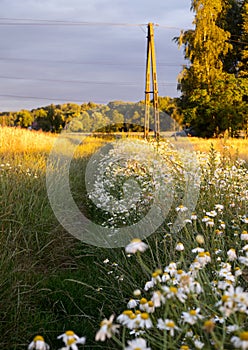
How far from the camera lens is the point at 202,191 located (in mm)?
4238

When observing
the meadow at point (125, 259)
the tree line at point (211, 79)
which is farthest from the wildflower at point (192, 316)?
the tree line at point (211, 79)

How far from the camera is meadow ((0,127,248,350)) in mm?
1913

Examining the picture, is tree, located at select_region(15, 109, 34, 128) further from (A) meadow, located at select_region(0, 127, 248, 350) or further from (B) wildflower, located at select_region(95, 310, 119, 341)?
(B) wildflower, located at select_region(95, 310, 119, 341)

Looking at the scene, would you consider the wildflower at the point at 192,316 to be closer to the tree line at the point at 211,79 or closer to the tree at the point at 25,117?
the tree line at the point at 211,79

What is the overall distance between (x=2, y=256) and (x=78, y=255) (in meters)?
1.30

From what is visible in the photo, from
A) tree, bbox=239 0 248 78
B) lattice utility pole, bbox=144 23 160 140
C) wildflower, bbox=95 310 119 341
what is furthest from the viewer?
tree, bbox=239 0 248 78

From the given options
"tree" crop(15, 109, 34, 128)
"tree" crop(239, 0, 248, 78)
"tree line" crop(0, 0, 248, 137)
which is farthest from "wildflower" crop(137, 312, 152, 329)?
"tree" crop(15, 109, 34, 128)

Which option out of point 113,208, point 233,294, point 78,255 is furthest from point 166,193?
point 233,294

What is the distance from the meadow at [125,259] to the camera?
1.91m

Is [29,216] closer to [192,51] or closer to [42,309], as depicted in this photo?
[42,309]

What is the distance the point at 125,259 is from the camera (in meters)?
3.25

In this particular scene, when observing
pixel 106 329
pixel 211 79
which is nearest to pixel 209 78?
pixel 211 79

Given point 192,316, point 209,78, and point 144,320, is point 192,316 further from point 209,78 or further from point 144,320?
point 209,78

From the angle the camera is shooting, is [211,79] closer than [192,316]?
No
